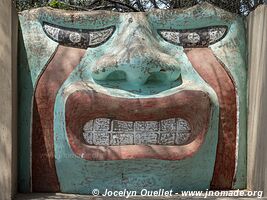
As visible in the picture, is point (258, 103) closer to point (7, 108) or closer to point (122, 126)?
point (122, 126)

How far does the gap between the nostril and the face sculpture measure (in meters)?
0.01

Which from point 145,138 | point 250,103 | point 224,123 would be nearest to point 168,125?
point 145,138

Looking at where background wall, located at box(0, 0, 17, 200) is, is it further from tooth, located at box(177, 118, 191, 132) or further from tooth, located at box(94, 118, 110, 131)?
tooth, located at box(177, 118, 191, 132)

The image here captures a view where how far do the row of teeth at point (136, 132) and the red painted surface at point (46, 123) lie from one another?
1.21 ft

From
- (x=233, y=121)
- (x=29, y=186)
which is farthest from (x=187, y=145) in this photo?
(x=29, y=186)

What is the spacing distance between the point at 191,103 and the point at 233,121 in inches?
20.4

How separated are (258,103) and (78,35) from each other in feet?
6.11

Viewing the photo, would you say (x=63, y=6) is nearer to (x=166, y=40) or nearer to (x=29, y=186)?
(x=166, y=40)

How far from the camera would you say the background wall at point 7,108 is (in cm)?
371

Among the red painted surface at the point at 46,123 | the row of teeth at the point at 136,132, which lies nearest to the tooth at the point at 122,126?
the row of teeth at the point at 136,132

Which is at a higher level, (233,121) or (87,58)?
(87,58)

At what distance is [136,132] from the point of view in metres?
4.14

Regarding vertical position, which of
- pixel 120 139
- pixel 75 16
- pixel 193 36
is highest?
pixel 75 16

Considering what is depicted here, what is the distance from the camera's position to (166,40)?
14.7 ft
